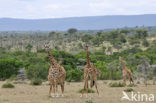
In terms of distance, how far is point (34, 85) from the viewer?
20.8 metres

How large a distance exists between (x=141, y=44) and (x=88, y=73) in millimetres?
56477

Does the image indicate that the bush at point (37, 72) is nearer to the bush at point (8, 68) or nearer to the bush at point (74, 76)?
the bush at point (8, 68)

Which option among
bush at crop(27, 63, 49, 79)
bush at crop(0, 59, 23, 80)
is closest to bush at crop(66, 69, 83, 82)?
bush at crop(27, 63, 49, 79)

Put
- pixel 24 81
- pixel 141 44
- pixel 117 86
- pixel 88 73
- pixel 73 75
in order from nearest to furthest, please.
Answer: pixel 88 73, pixel 117 86, pixel 24 81, pixel 73 75, pixel 141 44

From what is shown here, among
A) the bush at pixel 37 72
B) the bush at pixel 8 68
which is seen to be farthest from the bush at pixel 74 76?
the bush at pixel 8 68

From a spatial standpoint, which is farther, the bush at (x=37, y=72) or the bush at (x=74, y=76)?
the bush at (x=37, y=72)

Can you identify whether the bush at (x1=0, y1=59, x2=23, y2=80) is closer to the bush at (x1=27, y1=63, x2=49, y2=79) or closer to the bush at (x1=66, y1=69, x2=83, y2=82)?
the bush at (x1=27, y1=63, x2=49, y2=79)

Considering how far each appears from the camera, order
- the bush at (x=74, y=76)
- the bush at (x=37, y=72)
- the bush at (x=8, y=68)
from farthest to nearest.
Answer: the bush at (x=8, y=68), the bush at (x=37, y=72), the bush at (x=74, y=76)

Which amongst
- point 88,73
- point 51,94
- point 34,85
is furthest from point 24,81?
point 88,73

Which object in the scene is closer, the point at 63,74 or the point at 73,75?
the point at 63,74

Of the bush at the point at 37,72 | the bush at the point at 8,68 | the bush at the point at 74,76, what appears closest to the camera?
the bush at the point at 74,76

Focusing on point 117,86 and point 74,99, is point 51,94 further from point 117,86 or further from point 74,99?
point 117,86

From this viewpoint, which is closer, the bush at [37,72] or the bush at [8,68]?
the bush at [37,72]

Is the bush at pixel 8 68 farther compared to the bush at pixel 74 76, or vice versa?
the bush at pixel 8 68
